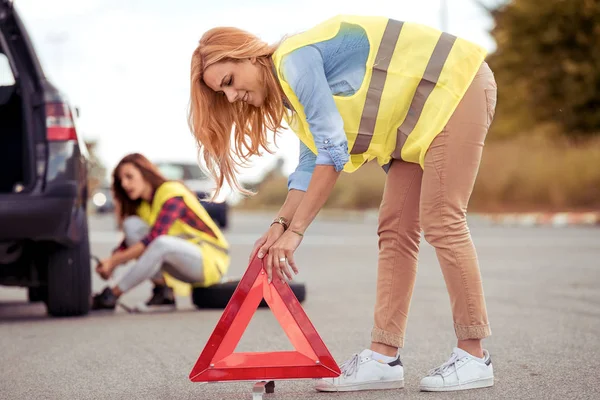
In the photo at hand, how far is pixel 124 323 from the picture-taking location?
590 cm

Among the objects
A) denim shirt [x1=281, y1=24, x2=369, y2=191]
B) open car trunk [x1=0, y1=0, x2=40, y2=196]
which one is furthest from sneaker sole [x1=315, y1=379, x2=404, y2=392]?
open car trunk [x1=0, y1=0, x2=40, y2=196]

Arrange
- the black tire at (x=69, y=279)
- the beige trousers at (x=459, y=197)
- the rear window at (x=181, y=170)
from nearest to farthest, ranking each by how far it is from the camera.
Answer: the beige trousers at (x=459, y=197) < the black tire at (x=69, y=279) < the rear window at (x=181, y=170)

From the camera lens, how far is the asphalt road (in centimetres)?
382

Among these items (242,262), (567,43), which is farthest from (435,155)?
(567,43)

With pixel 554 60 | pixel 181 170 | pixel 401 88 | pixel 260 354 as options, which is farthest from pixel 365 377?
pixel 554 60

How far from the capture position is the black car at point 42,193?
543cm

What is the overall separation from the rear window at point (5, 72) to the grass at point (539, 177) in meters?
19.1

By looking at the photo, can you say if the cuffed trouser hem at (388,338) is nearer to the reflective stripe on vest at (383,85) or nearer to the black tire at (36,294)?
the reflective stripe on vest at (383,85)

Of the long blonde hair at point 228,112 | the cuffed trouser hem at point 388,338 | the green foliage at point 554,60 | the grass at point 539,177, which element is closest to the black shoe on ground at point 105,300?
the long blonde hair at point 228,112

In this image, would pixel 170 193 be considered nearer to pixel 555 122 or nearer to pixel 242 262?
pixel 242 262

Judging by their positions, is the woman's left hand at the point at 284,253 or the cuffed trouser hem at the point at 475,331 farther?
the cuffed trouser hem at the point at 475,331

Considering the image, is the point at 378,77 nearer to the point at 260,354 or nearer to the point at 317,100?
the point at 317,100

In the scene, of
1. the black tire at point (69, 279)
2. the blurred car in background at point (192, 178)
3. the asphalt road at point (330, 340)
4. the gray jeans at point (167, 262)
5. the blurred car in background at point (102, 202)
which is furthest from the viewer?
the blurred car in background at point (102, 202)

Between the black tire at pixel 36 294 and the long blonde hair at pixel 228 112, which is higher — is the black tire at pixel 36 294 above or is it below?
below
